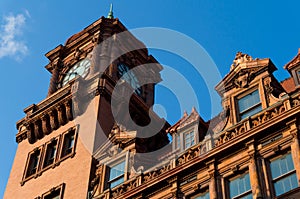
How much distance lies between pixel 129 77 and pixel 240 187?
27.9m

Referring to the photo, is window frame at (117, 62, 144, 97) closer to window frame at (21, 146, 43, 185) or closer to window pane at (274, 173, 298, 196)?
window frame at (21, 146, 43, 185)

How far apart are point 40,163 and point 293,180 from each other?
23.6 meters

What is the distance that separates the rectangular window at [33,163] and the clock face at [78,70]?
329 inches

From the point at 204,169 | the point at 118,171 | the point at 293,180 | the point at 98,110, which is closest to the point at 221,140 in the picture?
the point at 204,169

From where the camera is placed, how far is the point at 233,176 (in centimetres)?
3070

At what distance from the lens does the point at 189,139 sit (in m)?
35.1

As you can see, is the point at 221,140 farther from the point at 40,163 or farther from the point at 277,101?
the point at 40,163

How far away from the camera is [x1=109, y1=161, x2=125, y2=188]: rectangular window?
120 ft

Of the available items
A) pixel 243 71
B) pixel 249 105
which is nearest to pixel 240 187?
pixel 249 105

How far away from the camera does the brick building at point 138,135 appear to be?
1186 inches

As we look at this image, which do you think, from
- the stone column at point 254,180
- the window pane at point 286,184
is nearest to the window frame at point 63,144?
the stone column at point 254,180

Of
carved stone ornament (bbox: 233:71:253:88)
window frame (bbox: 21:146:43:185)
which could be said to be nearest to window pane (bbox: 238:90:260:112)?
carved stone ornament (bbox: 233:71:253:88)

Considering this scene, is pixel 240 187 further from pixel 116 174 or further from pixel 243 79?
pixel 116 174

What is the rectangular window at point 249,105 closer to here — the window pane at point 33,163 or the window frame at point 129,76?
the window pane at point 33,163
